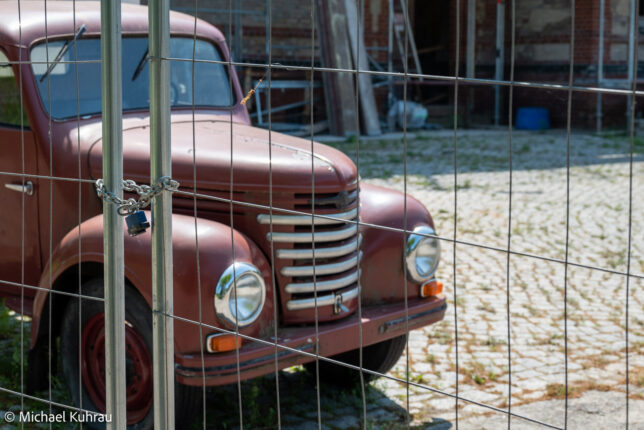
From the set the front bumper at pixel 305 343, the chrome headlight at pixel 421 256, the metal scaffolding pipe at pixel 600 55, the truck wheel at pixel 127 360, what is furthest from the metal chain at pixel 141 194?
the metal scaffolding pipe at pixel 600 55

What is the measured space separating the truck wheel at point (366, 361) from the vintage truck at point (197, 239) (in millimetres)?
12

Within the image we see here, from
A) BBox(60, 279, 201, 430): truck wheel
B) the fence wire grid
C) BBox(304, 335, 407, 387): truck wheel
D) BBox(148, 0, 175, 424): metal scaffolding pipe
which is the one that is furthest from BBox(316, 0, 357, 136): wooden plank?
BBox(148, 0, 175, 424): metal scaffolding pipe

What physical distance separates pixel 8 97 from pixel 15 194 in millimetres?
507

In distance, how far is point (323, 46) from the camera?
14930mm

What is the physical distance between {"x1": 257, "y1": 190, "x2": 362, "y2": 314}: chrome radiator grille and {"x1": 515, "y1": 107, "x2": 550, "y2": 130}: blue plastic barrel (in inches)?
579

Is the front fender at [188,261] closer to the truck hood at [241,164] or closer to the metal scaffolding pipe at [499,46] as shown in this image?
the truck hood at [241,164]

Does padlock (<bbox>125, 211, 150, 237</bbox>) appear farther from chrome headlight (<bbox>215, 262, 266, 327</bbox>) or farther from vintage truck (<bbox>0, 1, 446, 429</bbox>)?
chrome headlight (<bbox>215, 262, 266, 327</bbox>)

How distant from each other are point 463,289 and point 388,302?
239 centimetres

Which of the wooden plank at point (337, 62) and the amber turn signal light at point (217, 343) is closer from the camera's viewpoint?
the amber turn signal light at point (217, 343)

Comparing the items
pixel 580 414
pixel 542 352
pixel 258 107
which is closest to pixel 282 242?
pixel 580 414

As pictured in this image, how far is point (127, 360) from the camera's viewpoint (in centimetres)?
348

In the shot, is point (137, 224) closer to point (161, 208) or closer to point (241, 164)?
point (161, 208)

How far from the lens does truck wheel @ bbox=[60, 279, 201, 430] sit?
3.34 m

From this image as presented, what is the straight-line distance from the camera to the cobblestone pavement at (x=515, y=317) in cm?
400
